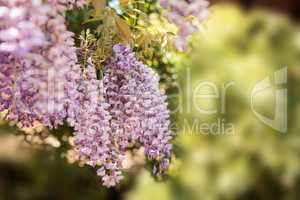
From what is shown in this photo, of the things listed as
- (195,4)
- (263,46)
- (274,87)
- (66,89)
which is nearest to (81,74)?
(66,89)

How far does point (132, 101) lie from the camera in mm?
1456

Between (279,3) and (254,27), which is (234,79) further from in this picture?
(279,3)

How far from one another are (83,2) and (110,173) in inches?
14.2

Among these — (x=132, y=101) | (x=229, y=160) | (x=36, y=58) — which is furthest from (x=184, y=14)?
(x=229, y=160)

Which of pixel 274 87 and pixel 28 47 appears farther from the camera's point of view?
pixel 274 87

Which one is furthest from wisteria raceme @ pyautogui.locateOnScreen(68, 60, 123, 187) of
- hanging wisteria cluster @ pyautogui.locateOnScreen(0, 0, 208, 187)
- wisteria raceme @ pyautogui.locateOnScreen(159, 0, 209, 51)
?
wisteria raceme @ pyautogui.locateOnScreen(159, 0, 209, 51)

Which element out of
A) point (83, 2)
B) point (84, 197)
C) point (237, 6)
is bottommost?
point (84, 197)

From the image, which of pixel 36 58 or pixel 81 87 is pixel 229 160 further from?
pixel 36 58

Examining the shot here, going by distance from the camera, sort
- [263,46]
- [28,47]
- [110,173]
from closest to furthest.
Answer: [28,47] → [110,173] → [263,46]

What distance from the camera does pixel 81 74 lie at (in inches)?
54.8

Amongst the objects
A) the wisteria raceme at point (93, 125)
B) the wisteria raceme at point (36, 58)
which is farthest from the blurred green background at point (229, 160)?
the wisteria raceme at point (36, 58)

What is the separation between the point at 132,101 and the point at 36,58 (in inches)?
11.8

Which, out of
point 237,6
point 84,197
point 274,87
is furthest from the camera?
point 237,6

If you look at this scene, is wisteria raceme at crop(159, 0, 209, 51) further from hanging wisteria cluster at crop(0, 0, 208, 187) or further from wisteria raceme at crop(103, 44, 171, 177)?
wisteria raceme at crop(103, 44, 171, 177)
